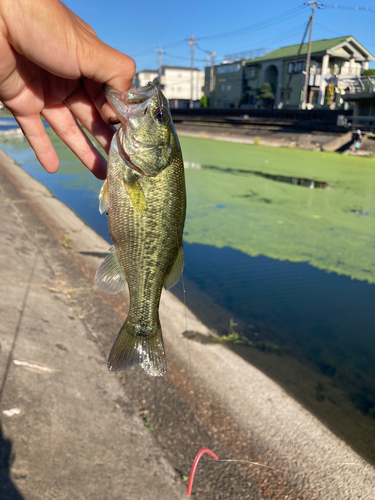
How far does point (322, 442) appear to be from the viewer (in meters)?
3.67

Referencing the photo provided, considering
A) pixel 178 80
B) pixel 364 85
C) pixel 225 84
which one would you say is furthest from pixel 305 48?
pixel 178 80

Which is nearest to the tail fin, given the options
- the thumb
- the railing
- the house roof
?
the thumb

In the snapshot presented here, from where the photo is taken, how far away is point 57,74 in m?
1.66

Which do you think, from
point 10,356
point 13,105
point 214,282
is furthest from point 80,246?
point 13,105

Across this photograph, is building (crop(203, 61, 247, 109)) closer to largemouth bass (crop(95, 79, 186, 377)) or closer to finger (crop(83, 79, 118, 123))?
finger (crop(83, 79, 118, 123))

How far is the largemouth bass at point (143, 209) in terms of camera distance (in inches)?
64.4

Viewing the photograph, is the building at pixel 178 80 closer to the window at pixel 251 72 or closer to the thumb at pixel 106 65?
the window at pixel 251 72

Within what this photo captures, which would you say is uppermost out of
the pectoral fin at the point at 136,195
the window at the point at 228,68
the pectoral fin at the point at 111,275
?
the window at the point at 228,68

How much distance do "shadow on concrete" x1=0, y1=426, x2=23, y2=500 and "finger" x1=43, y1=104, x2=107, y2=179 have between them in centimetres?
184

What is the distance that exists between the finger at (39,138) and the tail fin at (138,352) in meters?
0.98

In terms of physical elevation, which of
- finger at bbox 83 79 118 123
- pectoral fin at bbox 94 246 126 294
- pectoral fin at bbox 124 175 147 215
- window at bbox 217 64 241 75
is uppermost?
window at bbox 217 64 241 75

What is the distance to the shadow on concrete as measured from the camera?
2.25 meters

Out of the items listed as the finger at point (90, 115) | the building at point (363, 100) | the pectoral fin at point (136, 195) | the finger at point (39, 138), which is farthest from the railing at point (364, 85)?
the pectoral fin at point (136, 195)

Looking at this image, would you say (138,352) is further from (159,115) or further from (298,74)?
(298,74)
